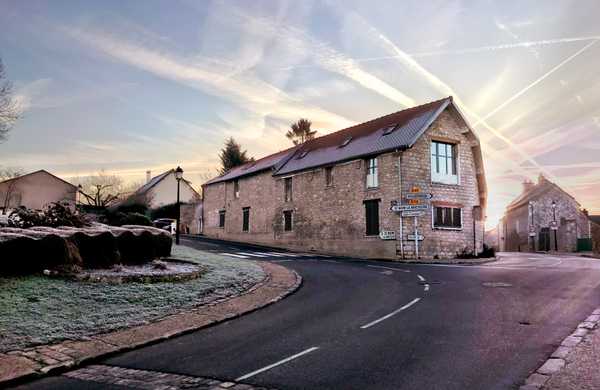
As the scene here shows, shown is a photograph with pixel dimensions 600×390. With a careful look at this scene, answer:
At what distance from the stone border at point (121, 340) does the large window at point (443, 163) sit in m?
17.9

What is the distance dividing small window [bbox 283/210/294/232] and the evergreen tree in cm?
3067

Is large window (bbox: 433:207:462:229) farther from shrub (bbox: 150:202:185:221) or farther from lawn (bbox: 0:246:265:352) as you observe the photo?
shrub (bbox: 150:202:185:221)

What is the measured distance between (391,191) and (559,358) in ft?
68.2

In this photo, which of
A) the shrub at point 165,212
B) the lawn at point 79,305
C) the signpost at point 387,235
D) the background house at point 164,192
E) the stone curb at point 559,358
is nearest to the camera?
the stone curb at point 559,358

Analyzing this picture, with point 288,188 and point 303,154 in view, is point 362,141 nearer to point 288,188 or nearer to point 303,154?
point 303,154

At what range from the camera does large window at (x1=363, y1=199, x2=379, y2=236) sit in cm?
2800

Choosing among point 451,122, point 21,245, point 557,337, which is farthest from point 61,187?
point 557,337

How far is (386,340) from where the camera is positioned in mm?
7754

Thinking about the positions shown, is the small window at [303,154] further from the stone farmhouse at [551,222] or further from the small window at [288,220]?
the stone farmhouse at [551,222]

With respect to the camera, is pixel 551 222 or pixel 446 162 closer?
pixel 446 162

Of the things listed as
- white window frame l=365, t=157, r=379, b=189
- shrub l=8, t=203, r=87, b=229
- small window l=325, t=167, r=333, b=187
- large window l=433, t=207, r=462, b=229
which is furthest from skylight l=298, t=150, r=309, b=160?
shrub l=8, t=203, r=87, b=229

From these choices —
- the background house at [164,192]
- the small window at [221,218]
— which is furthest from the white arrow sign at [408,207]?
the background house at [164,192]

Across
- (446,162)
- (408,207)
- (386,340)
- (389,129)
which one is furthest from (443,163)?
(386,340)

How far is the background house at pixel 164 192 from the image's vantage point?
58.2 meters
